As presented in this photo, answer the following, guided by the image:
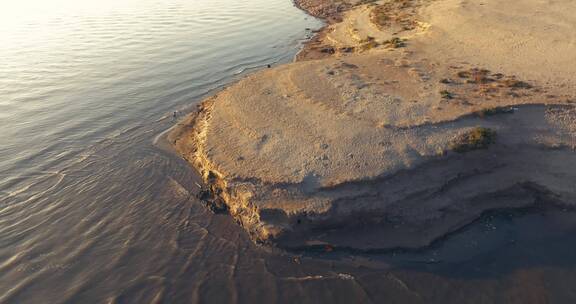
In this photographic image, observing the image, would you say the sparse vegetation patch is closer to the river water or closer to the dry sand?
the dry sand

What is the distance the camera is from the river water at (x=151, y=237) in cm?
1778

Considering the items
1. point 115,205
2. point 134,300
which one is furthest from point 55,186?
point 134,300

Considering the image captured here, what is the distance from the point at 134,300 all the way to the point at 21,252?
25.3ft

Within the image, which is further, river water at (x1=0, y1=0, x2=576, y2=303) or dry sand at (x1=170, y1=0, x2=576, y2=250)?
dry sand at (x1=170, y1=0, x2=576, y2=250)

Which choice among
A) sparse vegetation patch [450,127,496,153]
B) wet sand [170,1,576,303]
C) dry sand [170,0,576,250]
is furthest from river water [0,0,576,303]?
sparse vegetation patch [450,127,496,153]

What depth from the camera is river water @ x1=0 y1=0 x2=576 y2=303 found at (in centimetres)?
1778

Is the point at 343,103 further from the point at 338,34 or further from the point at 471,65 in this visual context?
the point at 338,34

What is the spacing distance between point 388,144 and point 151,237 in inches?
558

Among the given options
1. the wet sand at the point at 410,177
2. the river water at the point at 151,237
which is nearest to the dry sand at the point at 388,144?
the wet sand at the point at 410,177

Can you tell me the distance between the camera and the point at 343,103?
27422 mm

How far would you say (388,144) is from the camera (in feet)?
74.2

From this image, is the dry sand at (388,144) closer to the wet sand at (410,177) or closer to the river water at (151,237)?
the wet sand at (410,177)

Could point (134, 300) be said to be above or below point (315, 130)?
below

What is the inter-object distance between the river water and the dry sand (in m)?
1.29
